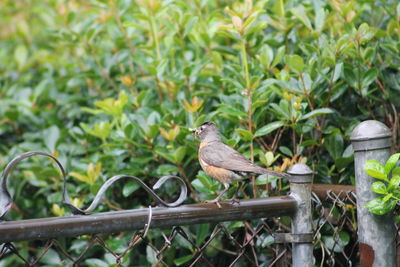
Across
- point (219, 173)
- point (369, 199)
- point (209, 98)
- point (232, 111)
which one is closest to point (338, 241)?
point (369, 199)

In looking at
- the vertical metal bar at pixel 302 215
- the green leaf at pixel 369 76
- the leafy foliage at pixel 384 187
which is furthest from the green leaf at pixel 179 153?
the leafy foliage at pixel 384 187

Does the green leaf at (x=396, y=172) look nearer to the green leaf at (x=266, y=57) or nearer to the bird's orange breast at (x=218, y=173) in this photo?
the bird's orange breast at (x=218, y=173)

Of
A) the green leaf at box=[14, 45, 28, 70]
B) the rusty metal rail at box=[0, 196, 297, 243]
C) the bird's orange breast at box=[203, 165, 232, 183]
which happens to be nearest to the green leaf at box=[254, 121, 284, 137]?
the bird's orange breast at box=[203, 165, 232, 183]

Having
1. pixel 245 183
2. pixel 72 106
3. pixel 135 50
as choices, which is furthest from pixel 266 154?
pixel 72 106

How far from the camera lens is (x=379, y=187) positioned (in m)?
1.98

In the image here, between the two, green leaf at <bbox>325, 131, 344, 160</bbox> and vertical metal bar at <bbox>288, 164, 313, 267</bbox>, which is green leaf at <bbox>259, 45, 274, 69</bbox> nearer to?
green leaf at <bbox>325, 131, 344, 160</bbox>

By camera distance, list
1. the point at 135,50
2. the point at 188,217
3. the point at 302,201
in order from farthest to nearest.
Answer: the point at 135,50 < the point at 302,201 < the point at 188,217

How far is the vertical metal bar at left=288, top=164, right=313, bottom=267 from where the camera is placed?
2.09 metres

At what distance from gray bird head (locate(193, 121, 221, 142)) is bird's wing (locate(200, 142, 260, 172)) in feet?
0.15

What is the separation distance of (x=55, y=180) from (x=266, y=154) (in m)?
1.29

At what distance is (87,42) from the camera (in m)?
3.81

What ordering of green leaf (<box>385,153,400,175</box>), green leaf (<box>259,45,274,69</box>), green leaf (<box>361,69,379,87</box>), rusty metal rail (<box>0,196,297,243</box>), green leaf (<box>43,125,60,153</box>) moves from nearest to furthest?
rusty metal rail (<box>0,196,297,243</box>) < green leaf (<box>385,153,400,175</box>) < green leaf (<box>361,69,379,87</box>) < green leaf (<box>259,45,274,69</box>) < green leaf (<box>43,125,60,153</box>)

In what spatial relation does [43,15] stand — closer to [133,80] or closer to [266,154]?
[133,80]

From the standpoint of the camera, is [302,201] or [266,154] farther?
[266,154]
